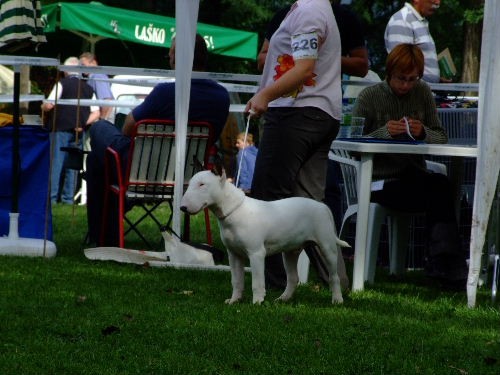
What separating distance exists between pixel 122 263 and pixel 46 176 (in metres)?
1.16

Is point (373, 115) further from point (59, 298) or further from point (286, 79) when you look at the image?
point (59, 298)

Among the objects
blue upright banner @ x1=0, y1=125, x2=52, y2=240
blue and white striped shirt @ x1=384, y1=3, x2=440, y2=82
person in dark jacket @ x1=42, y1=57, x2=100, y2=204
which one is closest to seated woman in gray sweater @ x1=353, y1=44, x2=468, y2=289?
blue and white striped shirt @ x1=384, y1=3, x2=440, y2=82

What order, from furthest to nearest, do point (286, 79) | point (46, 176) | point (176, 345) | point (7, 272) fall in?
point (46, 176) → point (7, 272) → point (286, 79) → point (176, 345)

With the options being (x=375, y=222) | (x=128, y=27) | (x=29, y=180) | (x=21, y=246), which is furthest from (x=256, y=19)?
(x=375, y=222)

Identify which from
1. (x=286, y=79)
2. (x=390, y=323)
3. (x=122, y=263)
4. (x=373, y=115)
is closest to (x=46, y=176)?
(x=122, y=263)

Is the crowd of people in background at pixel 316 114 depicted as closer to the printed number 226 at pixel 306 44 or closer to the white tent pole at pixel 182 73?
the printed number 226 at pixel 306 44

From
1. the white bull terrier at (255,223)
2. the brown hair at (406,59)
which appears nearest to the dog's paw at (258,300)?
the white bull terrier at (255,223)

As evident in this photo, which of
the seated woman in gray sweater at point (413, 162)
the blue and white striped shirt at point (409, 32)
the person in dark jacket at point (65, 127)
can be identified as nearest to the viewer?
the seated woman in gray sweater at point (413, 162)

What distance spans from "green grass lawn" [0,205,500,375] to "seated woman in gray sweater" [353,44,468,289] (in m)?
0.27

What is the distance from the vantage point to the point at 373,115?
7.44m

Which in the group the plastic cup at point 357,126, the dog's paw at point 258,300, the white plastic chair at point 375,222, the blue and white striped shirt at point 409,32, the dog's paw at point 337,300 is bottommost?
the dog's paw at point 337,300

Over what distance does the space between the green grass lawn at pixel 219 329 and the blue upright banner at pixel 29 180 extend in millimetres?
1321

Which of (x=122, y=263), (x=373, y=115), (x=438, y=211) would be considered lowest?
(x=122, y=263)

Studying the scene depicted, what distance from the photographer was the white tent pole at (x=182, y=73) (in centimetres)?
742
